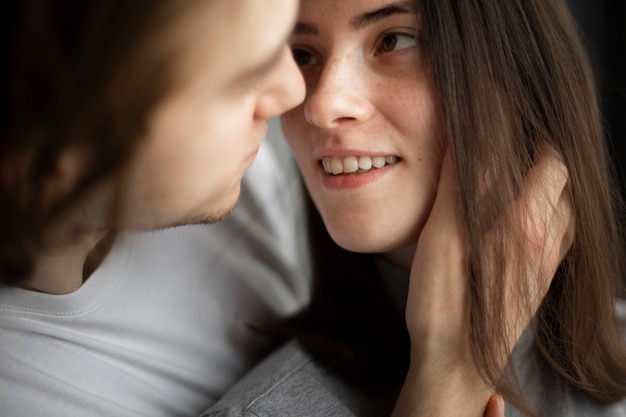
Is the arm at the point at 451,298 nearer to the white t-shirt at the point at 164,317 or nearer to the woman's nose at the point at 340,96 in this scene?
the woman's nose at the point at 340,96

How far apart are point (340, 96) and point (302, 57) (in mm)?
177

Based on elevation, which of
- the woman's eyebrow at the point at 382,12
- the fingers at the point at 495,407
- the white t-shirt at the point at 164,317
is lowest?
the fingers at the point at 495,407

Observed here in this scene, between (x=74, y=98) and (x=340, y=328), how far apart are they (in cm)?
86

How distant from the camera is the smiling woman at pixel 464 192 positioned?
1.25 metres

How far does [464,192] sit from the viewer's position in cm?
125

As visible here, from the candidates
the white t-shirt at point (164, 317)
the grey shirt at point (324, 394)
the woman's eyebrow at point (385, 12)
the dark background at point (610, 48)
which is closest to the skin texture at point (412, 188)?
the woman's eyebrow at point (385, 12)

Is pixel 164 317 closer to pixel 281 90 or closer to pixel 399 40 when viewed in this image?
pixel 281 90

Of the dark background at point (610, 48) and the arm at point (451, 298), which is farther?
the dark background at point (610, 48)

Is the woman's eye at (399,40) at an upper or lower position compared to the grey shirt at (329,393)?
upper

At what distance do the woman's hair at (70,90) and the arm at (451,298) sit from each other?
0.56m

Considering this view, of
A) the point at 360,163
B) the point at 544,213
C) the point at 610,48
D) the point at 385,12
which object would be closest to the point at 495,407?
the point at 544,213

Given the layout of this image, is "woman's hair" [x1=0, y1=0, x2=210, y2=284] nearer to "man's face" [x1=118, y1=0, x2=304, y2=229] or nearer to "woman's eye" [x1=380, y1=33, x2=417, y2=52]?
"man's face" [x1=118, y1=0, x2=304, y2=229]

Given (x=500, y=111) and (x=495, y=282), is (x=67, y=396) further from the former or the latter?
(x=500, y=111)

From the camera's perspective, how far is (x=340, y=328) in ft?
5.23
